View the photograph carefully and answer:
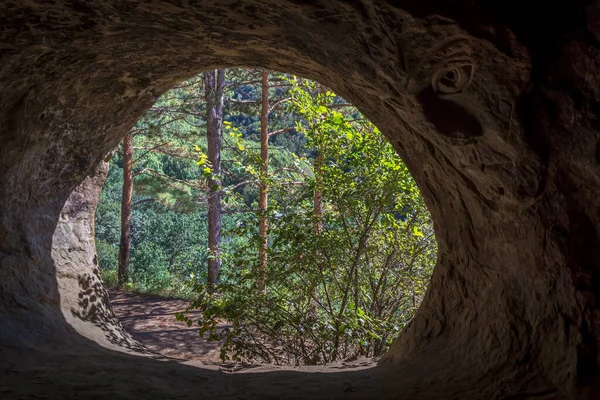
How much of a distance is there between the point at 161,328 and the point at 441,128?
30.5ft

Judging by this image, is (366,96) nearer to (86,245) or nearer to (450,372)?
(450,372)

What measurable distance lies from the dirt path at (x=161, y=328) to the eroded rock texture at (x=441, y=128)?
4209mm

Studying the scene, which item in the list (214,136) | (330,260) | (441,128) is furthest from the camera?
(214,136)

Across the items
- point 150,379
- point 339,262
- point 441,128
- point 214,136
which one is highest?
point 214,136

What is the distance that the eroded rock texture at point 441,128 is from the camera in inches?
94.5

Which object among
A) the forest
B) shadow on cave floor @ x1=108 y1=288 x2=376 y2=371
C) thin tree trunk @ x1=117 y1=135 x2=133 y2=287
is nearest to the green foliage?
the forest

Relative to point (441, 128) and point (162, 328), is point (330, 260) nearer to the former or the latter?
point (441, 128)

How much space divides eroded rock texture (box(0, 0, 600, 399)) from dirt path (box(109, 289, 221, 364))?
4.21 meters

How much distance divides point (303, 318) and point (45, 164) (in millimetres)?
3166

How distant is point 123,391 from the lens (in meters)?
A: 3.05

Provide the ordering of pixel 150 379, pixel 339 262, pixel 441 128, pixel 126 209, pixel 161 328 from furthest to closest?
pixel 126 209 < pixel 161 328 < pixel 339 262 < pixel 150 379 < pixel 441 128

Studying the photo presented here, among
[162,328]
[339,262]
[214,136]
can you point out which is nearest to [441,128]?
[339,262]

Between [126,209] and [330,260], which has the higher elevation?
[126,209]

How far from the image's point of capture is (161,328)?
10.8 m
